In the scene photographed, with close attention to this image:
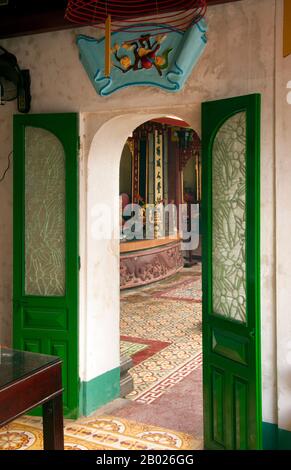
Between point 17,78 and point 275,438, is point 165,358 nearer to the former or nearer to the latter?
point 275,438

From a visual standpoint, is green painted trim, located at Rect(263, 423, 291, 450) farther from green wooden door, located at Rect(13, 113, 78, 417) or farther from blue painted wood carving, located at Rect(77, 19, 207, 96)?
blue painted wood carving, located at Rect(77, 19, 207, 96)

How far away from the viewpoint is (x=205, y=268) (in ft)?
12.3

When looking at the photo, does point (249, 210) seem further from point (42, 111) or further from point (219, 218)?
point (42, 111)

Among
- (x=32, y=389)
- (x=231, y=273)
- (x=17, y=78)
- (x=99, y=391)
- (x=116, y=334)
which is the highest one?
(x=17, y=78)

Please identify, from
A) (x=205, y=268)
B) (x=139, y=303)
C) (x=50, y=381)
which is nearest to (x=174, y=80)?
(x=205, y=268)

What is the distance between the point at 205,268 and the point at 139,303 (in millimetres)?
5783

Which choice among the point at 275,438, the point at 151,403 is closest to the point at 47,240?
the point at 151,403

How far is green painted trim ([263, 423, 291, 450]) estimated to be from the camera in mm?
3481

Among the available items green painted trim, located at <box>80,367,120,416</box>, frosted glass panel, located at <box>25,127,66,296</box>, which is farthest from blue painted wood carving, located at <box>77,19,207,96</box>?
green painted trim, located at <box>80,367,120,416</box>

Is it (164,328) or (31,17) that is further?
(164,328)

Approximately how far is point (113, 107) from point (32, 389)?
241cm

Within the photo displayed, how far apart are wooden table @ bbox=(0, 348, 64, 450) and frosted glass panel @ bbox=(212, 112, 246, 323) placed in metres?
1.37

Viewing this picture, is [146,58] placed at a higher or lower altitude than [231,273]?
higher

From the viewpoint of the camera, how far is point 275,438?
3.56 m
